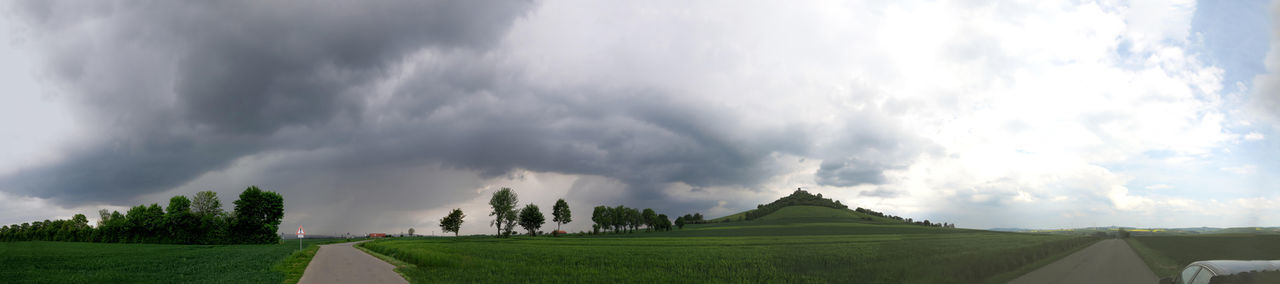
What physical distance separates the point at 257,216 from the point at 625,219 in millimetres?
88027

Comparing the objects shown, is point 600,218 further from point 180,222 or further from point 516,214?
point 180,222

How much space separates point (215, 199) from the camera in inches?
3593

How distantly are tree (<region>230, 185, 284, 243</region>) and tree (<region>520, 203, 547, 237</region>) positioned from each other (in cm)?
5197

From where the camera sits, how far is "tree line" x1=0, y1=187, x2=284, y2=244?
80.3 meters

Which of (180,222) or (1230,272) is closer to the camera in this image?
(1230,272)

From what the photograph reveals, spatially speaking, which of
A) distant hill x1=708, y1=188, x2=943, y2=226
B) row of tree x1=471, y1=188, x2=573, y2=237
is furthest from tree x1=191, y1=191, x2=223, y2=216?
distant hill x1=708, y1=188, x2=943, y2=226

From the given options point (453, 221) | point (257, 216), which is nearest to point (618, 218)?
point (453, 221)

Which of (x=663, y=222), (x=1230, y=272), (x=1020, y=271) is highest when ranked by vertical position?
(x=1230, y=272)

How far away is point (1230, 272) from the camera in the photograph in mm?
12586

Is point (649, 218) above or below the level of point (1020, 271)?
below

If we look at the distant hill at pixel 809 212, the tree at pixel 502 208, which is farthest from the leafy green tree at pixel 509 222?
the distant hill at pixel 809 212

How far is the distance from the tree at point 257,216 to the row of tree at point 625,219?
7078cm

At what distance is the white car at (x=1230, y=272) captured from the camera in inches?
493

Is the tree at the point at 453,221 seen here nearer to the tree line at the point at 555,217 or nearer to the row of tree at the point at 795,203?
the tree line at the point at 555,217
